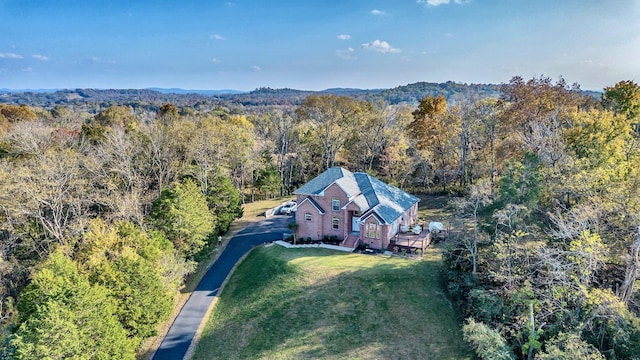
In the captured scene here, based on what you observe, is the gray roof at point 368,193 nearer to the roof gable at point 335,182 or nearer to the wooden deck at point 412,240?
the roof gable at point 335,182

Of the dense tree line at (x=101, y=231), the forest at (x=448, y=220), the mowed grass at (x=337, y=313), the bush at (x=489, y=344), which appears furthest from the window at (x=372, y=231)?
the dense tree line at (x=101, y=231)

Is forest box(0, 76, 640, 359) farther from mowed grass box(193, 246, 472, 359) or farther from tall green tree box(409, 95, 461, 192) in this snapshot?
mowed grass box(193, 246, 472, 359)

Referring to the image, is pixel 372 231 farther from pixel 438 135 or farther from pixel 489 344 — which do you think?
pixel 438 135

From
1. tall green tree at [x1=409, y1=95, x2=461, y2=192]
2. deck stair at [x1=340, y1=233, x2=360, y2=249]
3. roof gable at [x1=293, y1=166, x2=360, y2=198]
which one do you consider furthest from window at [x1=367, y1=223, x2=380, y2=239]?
tall green tree at [x1=409, y1=95, x2=461, y2=192]

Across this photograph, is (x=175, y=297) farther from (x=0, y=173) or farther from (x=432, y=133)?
(x=432, y=133)

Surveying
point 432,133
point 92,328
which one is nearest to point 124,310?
point 92,328
